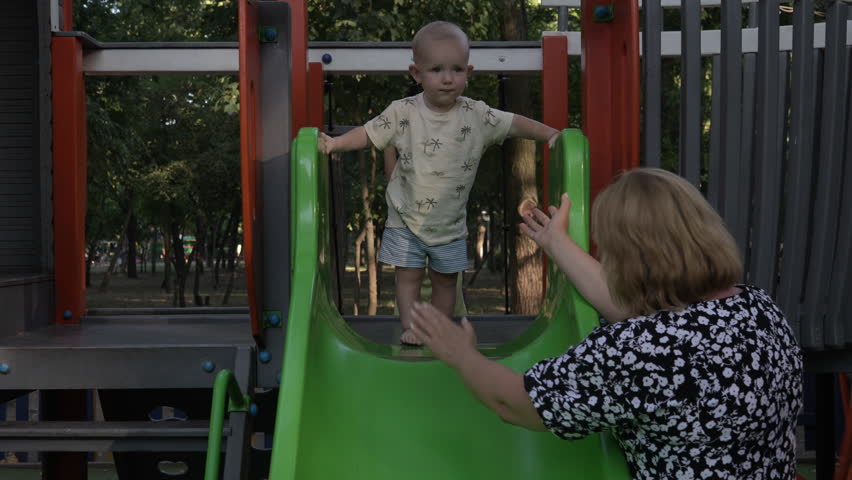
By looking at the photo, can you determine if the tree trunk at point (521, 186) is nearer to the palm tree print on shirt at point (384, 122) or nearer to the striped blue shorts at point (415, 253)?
the striped blue shorts at point (415, 253)

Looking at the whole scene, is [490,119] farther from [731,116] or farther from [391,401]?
[391,401]

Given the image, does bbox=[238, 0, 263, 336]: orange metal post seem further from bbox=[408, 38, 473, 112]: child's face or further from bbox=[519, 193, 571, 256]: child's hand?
bbox=[519, 193, 571, 256]: child's hand

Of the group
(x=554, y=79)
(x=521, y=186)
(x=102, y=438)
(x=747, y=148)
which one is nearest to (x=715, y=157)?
(x=747, y=148)

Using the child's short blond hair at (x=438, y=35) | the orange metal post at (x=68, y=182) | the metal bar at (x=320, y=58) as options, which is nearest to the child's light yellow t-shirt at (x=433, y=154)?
the child's short blond hair at (x=438, y=35)

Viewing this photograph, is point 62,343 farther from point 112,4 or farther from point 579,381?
point 112,4

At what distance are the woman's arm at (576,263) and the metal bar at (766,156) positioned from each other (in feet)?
3.02

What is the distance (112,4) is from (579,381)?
50.0ft


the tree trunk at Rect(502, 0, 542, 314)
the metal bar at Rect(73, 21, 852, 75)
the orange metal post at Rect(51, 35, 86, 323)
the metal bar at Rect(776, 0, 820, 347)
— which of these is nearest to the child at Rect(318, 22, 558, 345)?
the metal bar at Rect(776, 0, 820, 347)

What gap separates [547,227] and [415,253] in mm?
1108

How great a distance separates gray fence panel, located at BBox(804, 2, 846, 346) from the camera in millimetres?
3014

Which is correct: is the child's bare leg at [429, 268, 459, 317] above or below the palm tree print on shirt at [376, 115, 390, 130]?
below

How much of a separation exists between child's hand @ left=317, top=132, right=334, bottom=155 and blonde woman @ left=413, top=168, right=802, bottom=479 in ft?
3.59

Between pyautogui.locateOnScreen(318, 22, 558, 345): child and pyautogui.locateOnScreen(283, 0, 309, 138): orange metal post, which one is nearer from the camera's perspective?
pyautogui.locateOnScreen(283, 0, 309, 138): orange metal post

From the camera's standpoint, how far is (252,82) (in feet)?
9.37
